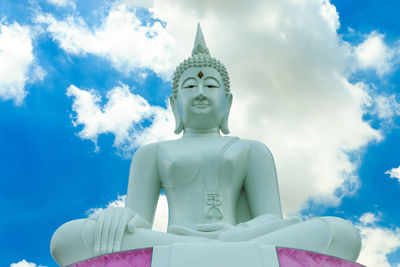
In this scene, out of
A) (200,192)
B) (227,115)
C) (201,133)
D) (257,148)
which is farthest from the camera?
(227,115)

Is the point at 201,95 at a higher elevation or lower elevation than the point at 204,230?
higher

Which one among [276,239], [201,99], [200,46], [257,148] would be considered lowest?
[276,239]

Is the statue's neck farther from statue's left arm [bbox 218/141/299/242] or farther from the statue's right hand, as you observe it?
the statue's right hand

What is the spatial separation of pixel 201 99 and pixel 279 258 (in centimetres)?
279

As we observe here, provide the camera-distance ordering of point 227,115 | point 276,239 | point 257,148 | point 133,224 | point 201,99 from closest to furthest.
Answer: point 276,239
point 133,224
point 257,148
point 201,99
point 227,115

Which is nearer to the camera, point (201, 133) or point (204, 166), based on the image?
point (204, 166)

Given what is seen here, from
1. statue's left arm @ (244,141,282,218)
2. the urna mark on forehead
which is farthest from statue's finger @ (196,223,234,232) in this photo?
the urna mark on forehead

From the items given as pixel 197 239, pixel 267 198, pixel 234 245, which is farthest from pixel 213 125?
pixel 234 245

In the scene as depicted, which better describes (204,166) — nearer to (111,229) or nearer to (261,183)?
(261,183)

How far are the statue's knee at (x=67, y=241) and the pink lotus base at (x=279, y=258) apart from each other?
66 centimetres

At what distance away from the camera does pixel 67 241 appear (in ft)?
13.9

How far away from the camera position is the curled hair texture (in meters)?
6.19

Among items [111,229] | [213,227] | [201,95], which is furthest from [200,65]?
[111,229]

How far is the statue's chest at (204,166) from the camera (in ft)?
18.2
